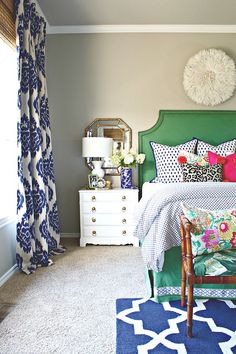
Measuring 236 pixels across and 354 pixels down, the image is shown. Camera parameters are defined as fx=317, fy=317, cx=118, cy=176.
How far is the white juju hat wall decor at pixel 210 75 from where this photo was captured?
161 inches

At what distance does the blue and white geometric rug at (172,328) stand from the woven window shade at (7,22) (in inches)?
93.4

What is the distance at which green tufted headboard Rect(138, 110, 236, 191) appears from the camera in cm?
423

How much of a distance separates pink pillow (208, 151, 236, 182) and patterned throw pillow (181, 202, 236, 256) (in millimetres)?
1690

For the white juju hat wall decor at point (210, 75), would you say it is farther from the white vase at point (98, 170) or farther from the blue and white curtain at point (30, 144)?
the blue and white curtain at point (30, 144)

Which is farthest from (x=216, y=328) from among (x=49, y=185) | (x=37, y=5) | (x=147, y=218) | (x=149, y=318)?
(x=37, y=5)

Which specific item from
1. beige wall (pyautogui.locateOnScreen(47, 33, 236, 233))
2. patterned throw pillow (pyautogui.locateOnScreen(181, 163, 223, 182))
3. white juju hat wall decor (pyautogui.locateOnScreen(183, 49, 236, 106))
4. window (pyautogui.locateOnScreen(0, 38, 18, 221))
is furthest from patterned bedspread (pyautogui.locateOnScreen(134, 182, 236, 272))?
white juju hat wall decor (pyautogui.locateOnScreen(183, 49, 236, 106))

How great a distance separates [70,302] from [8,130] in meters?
1.73

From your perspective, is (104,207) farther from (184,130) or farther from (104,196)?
(184,130)

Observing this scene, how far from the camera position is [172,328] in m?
1.94

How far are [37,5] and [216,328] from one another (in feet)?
11.8

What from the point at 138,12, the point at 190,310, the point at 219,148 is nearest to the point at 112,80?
the point at 138,12

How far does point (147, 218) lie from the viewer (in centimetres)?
237

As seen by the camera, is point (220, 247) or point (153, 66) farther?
point (153, 66)

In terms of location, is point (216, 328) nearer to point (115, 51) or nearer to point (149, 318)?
point (149, 318)
